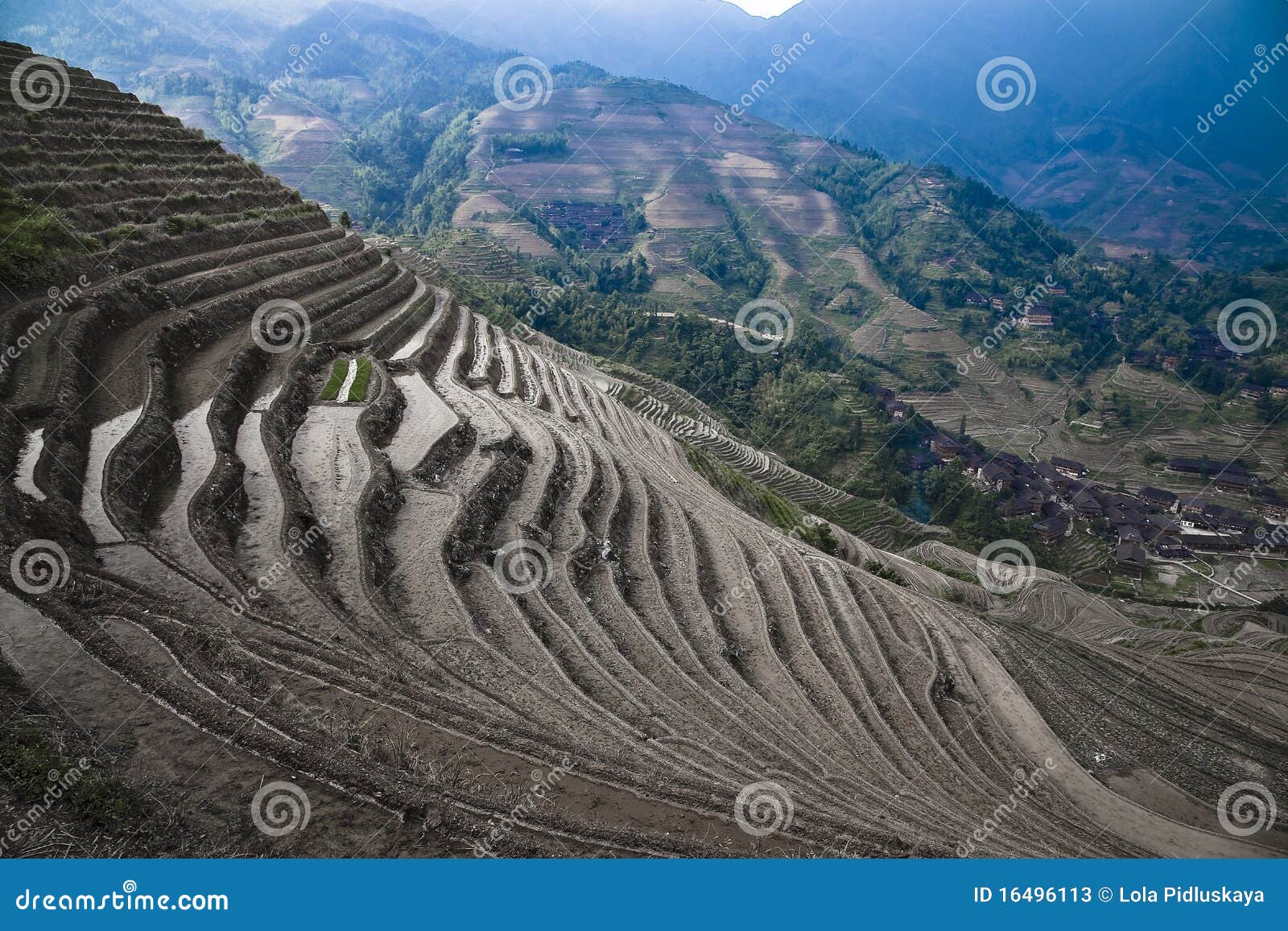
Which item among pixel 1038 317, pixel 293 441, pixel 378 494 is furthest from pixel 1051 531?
pixel 1038 317

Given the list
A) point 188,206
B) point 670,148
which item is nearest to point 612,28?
point 670,148

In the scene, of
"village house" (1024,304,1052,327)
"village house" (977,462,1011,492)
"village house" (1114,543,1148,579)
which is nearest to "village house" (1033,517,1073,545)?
"village house" (1114,543,1148,579)

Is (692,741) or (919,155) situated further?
(919,155)

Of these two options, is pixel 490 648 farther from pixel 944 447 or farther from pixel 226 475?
pixel 944 447

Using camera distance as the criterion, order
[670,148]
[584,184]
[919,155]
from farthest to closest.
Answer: [919,155], [670,148], [584,184]

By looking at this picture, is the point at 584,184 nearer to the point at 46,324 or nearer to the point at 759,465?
the point at 759,465

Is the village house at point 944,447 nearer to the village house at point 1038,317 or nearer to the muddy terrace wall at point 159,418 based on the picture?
the village house at point 1038,317

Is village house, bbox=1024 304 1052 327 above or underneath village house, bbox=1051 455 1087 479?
above

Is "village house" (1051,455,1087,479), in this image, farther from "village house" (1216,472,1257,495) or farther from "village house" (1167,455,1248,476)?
"village house" (1216,472,1257,495)
